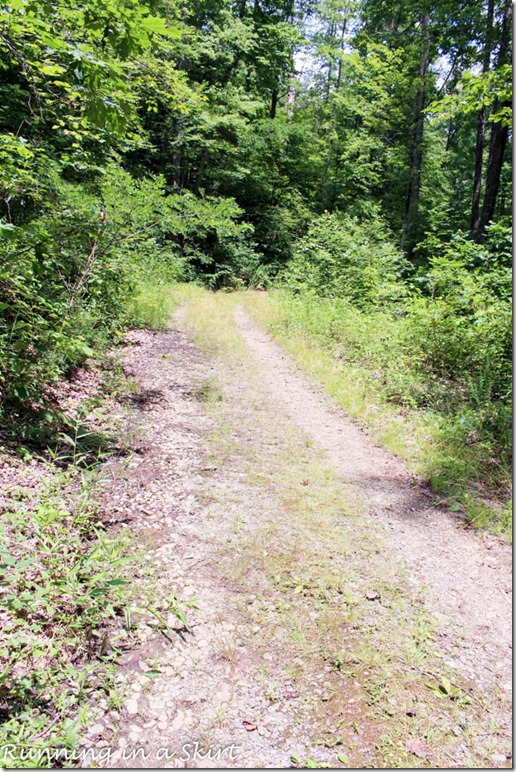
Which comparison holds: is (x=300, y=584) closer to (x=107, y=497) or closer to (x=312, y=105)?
(x=107, y=497)

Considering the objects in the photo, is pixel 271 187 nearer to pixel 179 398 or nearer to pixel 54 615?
pixel 179 398

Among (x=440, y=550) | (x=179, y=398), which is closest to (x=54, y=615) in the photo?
(x=440, y=550)

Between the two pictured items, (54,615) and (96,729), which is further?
(54,615)

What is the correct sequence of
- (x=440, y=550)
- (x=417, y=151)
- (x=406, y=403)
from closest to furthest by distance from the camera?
(x=440, y=550), (x=406, y=403), (x=417, y=151)

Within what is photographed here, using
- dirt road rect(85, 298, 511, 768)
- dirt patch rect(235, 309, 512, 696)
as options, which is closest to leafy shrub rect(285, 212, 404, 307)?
dirt patch rect(235, 309, 512, 696)

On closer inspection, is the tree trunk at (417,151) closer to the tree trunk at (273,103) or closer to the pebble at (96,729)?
the tree trunk at (273,103)

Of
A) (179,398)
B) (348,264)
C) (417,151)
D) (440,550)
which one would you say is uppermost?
(417,151)

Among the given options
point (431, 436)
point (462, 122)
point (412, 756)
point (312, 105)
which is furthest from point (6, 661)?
point (312, 105)

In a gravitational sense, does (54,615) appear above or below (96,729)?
above

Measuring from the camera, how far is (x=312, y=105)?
82.1ft

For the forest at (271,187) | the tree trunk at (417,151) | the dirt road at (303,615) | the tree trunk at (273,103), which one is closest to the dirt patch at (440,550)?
the dirt road at (303,615)

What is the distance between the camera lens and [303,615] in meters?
2.72

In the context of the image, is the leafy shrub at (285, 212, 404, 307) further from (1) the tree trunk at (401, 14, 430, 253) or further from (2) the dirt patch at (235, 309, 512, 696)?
(2) the dirt patch at (235, 309, 512, 696)

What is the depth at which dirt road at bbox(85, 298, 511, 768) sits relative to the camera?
203 centimetres
